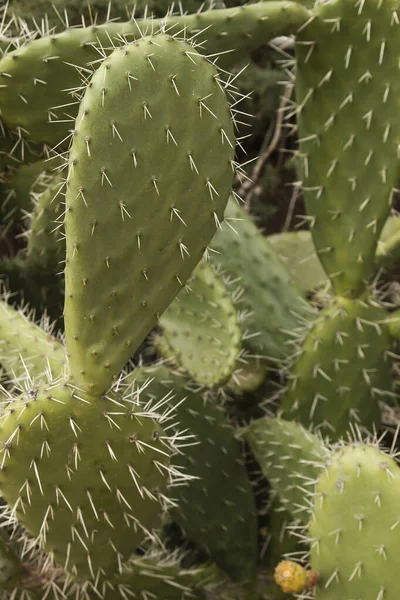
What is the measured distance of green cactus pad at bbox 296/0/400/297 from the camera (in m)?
1.25

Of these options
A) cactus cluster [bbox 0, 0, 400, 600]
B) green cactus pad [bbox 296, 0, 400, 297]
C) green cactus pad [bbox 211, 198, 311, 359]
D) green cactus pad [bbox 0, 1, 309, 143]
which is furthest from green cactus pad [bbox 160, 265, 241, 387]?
green cactus pad [bbox 0, 1, 309, 143]

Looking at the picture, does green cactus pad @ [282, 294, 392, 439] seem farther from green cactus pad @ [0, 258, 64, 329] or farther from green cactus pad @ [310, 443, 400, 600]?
green cactus pad @ [0, 258, 64, 329]

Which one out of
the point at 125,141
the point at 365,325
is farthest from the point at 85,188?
the point at 365,325

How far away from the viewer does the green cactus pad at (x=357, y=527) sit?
3.37 ft

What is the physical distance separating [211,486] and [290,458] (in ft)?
0.65

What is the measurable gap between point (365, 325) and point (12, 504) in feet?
2.78

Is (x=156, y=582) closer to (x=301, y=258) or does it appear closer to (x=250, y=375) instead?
(x=250, y=375)

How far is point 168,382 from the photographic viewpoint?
144cm

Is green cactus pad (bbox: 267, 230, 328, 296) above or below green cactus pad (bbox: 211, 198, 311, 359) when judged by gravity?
below

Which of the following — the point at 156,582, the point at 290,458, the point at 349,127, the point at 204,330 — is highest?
the point at 349,127

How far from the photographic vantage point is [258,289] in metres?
1.64

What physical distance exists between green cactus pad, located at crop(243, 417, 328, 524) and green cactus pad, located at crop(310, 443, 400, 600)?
19 cm

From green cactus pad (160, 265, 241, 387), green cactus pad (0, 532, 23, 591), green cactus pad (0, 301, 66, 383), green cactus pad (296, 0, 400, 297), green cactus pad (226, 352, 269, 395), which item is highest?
green cactus pad (296, 0, 400, 297)

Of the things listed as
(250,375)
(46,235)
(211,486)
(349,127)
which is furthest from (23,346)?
(349,127)
